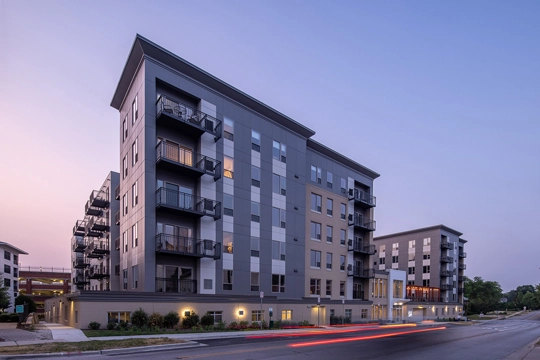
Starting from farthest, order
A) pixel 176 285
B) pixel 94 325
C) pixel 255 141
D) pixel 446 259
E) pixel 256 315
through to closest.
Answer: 1. pixel 446 259
2. pixel 255 141
3. pixel 256 315
4. pixel 176 285
5. pixel 94 325

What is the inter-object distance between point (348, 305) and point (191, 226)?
78.5 ft

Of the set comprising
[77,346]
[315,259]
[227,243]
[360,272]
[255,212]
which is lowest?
[360,272]

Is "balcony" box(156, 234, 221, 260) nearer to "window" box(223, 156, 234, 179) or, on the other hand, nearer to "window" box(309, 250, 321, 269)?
"window" box(223, 156, 234, 179)

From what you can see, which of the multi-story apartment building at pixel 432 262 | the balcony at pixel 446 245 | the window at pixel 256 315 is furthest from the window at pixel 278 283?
the balcony at pixel 446 245

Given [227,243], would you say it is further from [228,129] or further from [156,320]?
[228,129]

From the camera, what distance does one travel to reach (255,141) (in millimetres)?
36562

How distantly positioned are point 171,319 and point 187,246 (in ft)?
19.1

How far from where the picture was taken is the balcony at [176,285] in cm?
2811

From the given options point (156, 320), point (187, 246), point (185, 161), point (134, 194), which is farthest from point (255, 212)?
point (156, 320)

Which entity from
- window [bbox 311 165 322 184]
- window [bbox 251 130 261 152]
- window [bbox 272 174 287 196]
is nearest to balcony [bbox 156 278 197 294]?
window [bbox 272 174 287 196]

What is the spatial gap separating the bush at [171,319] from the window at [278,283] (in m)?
12.5

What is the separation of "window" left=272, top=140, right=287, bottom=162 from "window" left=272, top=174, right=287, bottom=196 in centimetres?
189

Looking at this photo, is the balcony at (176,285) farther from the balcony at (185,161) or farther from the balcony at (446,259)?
the balcony at (446,259)

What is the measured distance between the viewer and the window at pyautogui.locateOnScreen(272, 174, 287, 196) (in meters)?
38.0
